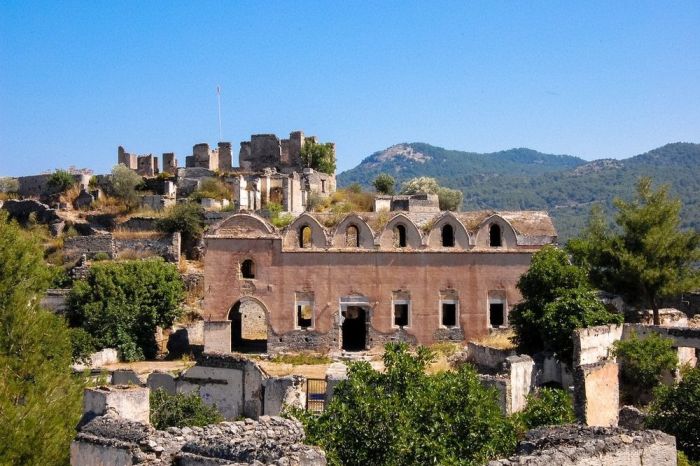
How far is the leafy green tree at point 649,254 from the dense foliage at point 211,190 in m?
23.0

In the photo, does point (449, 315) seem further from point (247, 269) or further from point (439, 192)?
point (439, 192)

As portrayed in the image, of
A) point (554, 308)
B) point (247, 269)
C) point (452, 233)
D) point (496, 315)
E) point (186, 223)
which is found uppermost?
point (186, 223)

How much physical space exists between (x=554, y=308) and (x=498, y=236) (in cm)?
790

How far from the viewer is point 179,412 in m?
21.7

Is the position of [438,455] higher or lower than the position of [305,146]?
lower

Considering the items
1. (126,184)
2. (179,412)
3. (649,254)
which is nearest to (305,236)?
(649,254)

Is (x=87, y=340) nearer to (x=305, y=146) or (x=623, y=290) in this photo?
(x=623, y=290)

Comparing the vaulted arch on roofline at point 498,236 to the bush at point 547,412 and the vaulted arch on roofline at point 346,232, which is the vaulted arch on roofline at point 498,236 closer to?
the vaulted arch on roofline at point 346,232

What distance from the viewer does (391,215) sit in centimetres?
3359

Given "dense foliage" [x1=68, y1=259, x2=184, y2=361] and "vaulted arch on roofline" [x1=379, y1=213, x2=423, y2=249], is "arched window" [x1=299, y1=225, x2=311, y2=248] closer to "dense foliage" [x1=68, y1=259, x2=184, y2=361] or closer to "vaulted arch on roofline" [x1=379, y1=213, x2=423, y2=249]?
"vaulted arch on roofline" [x1=379, y1=213, x2=423, y2=249]

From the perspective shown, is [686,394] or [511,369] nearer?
[686,394]

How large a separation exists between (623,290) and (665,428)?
12.5m

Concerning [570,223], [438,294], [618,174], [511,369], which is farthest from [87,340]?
[618,174]

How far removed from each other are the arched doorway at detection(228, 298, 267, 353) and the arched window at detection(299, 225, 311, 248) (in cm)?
281
